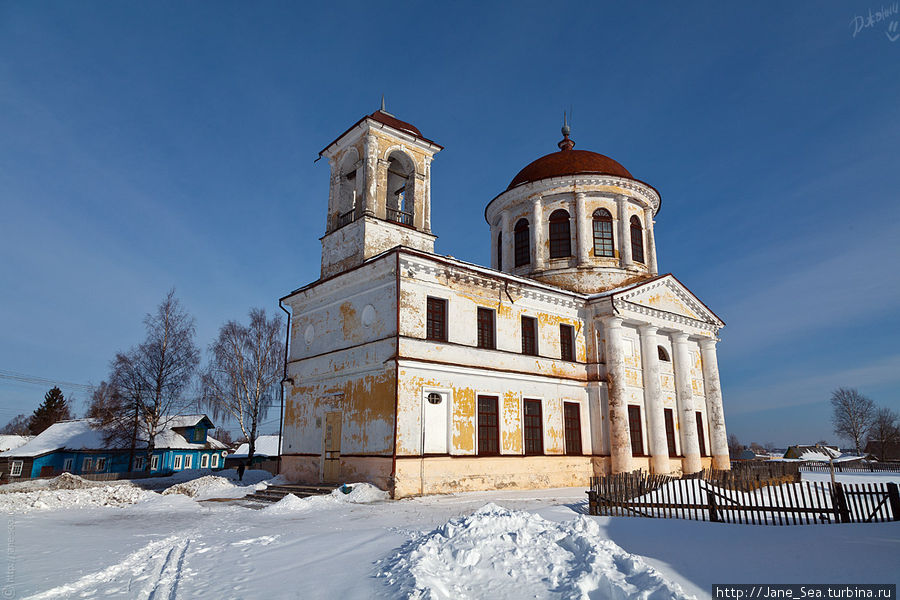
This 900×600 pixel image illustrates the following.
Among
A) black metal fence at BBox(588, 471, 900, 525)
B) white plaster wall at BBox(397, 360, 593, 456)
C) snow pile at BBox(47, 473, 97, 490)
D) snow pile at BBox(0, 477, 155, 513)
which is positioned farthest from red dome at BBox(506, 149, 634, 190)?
snow pile at BBox(47, 473, 97, 490)

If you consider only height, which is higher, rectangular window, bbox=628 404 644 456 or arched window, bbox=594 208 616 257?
arched window, bbox=594 208 616 257

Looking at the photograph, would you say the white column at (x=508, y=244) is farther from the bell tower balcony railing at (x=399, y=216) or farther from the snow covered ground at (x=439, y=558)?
the snow covered ground at (x=439, y=558)

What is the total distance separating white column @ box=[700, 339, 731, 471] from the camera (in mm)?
24906

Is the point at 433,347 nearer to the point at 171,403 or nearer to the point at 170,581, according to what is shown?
the point at 170,581

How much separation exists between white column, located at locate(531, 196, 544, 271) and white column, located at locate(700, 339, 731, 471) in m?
8.61

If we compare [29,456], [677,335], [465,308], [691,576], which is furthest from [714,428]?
[29,456]

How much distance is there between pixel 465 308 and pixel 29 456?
38.2 metres

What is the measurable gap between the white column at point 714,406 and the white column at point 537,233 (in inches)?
339

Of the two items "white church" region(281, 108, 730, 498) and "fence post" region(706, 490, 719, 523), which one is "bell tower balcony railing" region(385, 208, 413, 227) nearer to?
"white church" region(281, 108, 730, 498)

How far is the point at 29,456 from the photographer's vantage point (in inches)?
1548

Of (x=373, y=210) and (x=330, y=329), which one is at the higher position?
(x=373, y=210)

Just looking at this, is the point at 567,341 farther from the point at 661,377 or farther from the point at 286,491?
the point at 286,491

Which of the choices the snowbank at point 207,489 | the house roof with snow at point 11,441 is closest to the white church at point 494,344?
the snowbank at point 207,489

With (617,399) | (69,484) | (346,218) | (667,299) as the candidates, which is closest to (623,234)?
(667,299)
